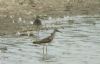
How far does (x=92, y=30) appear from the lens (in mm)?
21234

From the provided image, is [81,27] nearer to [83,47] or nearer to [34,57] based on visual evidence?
[83,47]

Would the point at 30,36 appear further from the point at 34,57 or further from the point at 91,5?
the point at 91,5

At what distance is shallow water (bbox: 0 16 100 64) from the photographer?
49.3 feet

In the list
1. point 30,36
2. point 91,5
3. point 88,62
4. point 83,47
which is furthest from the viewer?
point 91,5

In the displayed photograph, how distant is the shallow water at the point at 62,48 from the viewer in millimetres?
15023

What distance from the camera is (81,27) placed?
22.1 metres

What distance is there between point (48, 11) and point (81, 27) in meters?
4.24

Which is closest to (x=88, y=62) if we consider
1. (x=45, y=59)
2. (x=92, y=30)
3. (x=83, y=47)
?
(x=45, y=59)

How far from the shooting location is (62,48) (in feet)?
55.8

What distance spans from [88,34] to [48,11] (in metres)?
6.13

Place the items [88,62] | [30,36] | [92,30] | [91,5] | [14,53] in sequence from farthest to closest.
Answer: [91,5], [92,30], [30,36], [14,53], [88,62]

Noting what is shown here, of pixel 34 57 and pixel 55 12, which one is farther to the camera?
pixel 55 12

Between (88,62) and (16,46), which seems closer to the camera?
(88,62)

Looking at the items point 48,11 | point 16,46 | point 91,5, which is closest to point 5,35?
point 16,46
